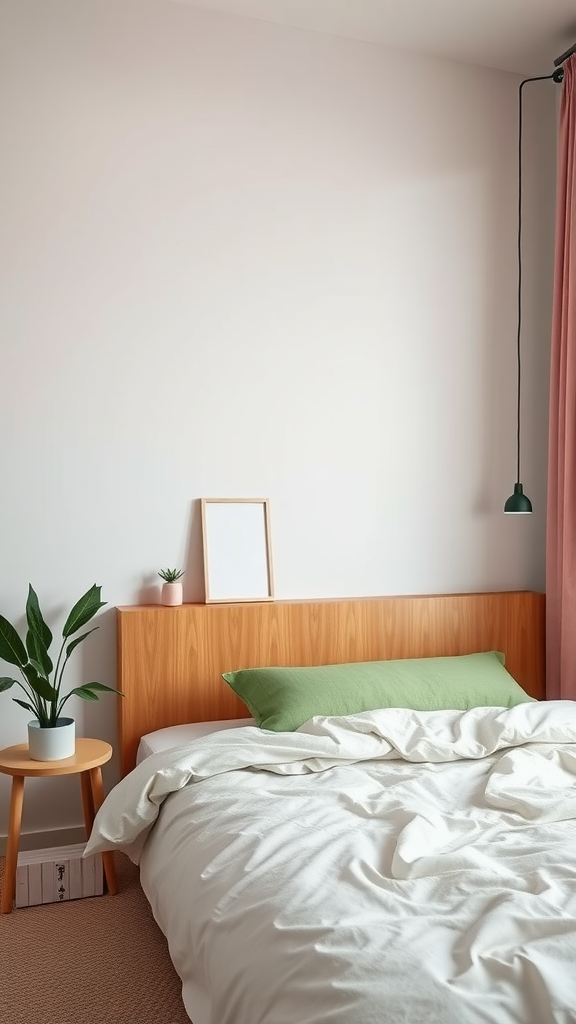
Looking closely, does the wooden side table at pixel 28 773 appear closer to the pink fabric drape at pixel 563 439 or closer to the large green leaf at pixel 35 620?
the large green leaf at pixel 35 620

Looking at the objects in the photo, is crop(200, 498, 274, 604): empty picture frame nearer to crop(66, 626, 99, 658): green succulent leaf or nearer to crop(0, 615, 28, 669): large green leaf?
crop(66, 626, 99, 658): green succulent leaf

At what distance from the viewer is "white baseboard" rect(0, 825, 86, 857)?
288cm

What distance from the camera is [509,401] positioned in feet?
11.7

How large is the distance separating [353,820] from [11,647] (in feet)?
3.92

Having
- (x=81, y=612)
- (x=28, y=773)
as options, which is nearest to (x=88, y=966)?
(x=28, y=773)

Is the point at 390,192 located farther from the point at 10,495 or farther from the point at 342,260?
the point at 10,495

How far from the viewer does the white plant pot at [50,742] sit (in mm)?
2541

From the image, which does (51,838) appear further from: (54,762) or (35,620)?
(35,620)

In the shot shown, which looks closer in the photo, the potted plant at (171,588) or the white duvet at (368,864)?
the white duvet at (368,864)

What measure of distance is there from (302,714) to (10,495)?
1.18 meters

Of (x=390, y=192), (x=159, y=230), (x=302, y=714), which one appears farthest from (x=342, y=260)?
(x=302, y=714)

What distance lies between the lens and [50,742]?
254 centimetres

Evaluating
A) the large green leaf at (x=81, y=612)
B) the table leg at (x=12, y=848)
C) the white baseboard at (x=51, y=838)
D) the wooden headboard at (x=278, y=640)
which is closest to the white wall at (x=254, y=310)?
the white baseboard at (x=51, y=838)

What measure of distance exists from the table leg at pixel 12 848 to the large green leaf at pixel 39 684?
24 centimetres
